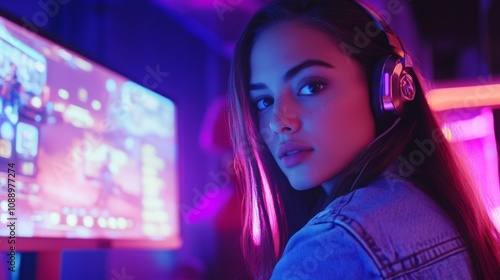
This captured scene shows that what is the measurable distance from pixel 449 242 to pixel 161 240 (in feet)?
2.70

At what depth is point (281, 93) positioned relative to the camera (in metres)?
0.72

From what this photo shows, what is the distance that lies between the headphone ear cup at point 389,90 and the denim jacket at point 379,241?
109 mm

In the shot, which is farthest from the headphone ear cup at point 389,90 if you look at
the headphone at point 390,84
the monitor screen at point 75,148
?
the monitor screen at point 75,148

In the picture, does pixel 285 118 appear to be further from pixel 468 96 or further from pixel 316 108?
pixel 468 96

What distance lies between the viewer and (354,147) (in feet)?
2.24

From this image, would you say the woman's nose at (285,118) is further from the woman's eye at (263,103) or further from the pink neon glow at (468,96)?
the pink neon glow at (468,96)

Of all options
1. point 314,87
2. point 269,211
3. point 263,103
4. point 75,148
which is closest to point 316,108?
point 314,87

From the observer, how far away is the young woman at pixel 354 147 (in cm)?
52

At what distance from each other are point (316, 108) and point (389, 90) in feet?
0.34

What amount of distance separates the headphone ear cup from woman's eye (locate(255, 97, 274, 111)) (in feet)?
0.59

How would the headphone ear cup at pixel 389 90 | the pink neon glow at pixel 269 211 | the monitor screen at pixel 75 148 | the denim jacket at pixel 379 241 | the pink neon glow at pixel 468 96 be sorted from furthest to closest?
1. the pink neon glow at pixel 468 96
2. the pink neon glow at pixel 269 211
3. the monitor screen at pixel 75 148
4. the headphone ear cup at pixel 389 90
5. the denim jacket at pixel 379 241

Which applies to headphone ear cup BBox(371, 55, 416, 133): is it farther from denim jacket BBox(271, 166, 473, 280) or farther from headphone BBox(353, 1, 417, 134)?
denim jacket BBox(271, 166, 473, 280)

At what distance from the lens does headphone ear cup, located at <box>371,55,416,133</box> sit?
661 millimetres

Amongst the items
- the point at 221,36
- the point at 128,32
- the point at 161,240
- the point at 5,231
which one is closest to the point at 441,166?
the point at 5,231
